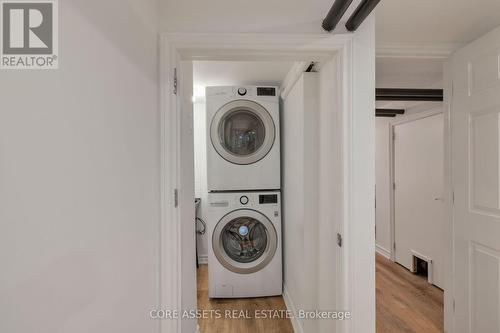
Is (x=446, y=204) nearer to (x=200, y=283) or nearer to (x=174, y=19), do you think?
(x=174, y=19)

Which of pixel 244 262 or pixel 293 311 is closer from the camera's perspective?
pixel 293 311

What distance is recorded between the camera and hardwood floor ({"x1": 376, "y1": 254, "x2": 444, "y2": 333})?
2.07 m

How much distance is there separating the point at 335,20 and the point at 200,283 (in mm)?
2810

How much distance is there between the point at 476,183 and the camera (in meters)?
1.56

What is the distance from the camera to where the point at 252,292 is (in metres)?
2.49

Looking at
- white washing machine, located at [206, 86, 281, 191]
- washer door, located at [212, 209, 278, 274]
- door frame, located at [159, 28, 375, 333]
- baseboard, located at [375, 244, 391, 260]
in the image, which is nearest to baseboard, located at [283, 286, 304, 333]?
washer door, located at [212, 209, 278, 274]

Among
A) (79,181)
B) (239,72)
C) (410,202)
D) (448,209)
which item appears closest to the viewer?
(79,181)

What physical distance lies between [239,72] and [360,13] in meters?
1.46

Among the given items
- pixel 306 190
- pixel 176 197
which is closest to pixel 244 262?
pixel 306 190

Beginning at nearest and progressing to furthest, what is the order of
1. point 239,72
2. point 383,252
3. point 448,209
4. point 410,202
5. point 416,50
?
point 416,50 < point 448,209 < point 239,72 < point 410,202 < point 383,252

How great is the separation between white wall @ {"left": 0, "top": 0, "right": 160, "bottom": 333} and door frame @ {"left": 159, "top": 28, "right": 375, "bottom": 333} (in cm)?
22

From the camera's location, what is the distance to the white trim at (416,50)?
166 cm

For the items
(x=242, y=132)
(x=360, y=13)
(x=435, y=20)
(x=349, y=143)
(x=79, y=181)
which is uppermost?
(x=435, y=20)

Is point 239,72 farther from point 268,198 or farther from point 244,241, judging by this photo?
point 244,241
